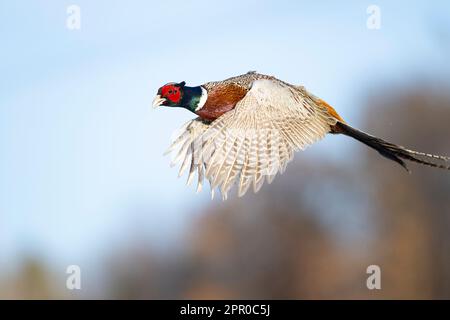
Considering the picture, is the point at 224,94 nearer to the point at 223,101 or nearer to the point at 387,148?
the point at 223,101

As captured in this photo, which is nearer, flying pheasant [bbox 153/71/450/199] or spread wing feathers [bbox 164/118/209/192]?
flying pheasant [bbox 153/71/450/199]

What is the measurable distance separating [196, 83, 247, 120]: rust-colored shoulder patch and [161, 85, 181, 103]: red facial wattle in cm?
20

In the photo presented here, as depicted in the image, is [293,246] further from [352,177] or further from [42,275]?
[42,275]

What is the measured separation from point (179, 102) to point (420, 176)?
20.7 metres

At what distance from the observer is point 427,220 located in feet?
90.1

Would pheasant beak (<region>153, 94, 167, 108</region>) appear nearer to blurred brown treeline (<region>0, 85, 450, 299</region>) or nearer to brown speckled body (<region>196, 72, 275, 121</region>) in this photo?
brown speckled body (<region>196, 72, 275, 121</region>)

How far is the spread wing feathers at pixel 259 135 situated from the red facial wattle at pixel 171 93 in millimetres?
304

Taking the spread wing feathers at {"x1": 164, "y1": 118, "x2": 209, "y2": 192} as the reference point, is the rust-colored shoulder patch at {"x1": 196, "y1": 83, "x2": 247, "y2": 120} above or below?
above

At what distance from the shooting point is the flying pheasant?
284 inches

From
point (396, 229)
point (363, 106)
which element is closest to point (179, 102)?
point (363, 106)

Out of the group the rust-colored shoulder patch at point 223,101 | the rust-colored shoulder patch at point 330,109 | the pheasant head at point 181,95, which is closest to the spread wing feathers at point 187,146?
the rust-colored shoulder patch at point 223,101

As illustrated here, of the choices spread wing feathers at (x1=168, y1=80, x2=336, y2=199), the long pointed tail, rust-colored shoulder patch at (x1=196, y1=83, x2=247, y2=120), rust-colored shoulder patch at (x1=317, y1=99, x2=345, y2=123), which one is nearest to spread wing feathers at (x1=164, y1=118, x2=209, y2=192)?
spread wing feathers at (x1=168, y1=80, x2=336, y2=199)

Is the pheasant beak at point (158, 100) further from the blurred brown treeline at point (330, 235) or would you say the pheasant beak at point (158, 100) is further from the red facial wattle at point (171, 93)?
the blurred brown treeline at point (330, 235)

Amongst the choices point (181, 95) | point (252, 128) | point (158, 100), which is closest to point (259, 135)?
point (252, 128)
